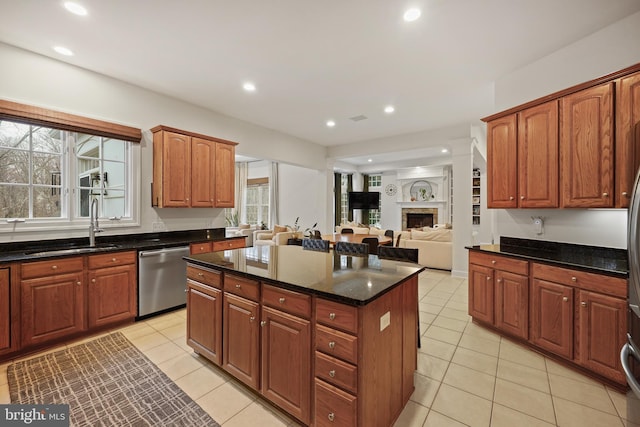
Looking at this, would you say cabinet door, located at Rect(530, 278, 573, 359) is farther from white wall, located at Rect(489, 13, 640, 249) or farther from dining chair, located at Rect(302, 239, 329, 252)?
dining chair, located at Rect(302, 239, 329, 252)

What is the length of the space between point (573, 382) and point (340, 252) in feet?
7.05

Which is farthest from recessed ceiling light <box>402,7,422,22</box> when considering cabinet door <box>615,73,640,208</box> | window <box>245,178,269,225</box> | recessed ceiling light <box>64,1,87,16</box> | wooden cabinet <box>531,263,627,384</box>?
window <box>245,178,269,225</box>

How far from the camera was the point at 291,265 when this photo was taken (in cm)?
212

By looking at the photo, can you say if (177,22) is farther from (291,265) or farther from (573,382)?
(573,382)

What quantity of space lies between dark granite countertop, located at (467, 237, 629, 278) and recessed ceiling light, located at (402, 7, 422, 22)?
7.91ft

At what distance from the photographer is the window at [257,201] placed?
9805 mm

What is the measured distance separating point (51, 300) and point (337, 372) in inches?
115

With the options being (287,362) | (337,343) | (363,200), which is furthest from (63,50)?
(363,200)

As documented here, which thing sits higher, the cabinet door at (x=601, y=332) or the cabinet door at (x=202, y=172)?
the cabinet door at (x=202, y=172)

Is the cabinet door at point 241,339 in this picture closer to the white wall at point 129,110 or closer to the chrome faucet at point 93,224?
the chrome faucet at point 93,224

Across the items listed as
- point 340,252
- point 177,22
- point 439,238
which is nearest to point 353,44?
point 177,22

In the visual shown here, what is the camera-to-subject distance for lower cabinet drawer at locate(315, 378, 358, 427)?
→ 1354 millimetres

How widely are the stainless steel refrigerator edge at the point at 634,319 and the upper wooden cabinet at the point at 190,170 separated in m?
4.34

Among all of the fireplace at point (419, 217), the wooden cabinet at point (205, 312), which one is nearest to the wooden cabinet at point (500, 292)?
the wooden cabinet at point (205, 312)
